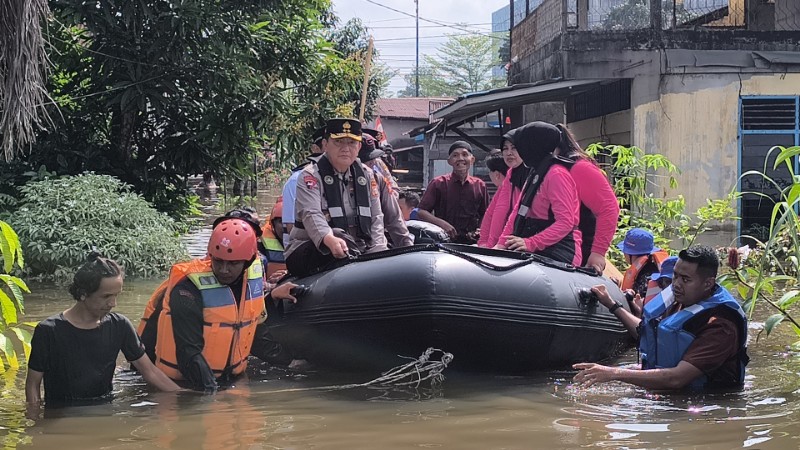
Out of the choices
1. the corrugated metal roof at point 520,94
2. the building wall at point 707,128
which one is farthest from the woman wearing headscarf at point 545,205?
the corrugated metal roof at point 520,94

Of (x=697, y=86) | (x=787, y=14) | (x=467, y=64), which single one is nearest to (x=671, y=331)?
(x=697, y=86)

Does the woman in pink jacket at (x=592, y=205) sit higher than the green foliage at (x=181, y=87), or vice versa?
the green foliage at (x=181, y=87)

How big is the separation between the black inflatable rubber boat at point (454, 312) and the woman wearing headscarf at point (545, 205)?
392 mm

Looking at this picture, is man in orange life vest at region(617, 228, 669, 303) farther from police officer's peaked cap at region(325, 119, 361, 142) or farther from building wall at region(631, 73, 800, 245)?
building wall at region(631, 73, 800, 245)

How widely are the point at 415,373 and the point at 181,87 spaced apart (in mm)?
8247

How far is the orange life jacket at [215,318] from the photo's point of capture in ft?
17.5

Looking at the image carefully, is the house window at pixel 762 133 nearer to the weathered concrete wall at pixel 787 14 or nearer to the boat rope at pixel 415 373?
the weathered concrete wall at pixel 787 14

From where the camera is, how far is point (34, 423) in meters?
4.61

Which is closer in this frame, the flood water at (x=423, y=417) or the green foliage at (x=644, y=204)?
the flood water at (x=423, y=417)

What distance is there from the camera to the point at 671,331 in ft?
16.3

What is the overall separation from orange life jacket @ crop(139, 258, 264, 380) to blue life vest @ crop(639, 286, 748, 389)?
6.95 ft

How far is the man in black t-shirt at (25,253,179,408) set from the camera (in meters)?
4.65

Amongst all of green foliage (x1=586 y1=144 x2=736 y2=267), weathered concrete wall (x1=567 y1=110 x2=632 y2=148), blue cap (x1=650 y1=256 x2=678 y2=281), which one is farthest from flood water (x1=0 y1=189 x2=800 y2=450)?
weathered concrete wall (x1=567 y1=110 x2=632 y2=148)

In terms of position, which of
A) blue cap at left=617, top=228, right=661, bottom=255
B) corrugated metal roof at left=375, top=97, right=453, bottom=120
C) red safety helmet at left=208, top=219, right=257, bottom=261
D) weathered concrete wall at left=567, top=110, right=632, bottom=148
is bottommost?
blue cap at left=617, top=228, right=661, bottom=255
